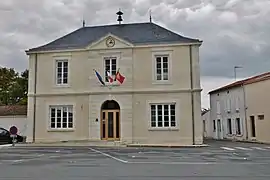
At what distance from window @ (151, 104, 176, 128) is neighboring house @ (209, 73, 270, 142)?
8.28 m

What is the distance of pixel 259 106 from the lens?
1249 inches

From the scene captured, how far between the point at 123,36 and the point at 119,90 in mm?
4276

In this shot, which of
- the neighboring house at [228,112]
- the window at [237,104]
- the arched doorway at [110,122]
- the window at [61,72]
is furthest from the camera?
the window at [237,104]

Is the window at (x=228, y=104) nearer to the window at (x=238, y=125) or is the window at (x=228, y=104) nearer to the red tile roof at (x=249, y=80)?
the red tile roof at (x=249, y=80)

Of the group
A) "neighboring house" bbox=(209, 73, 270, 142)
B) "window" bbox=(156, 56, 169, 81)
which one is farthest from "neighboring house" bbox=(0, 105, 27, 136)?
"neighboring house" bbox=(209, 73, 270, 142)

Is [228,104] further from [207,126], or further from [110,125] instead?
[110,125]

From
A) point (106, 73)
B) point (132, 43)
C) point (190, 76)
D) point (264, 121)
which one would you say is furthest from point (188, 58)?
point (264, 121)

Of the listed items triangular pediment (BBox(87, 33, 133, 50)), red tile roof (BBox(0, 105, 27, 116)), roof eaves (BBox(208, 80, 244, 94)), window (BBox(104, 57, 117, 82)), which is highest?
triangular pediment (BBox(87, 33, 133, 50))

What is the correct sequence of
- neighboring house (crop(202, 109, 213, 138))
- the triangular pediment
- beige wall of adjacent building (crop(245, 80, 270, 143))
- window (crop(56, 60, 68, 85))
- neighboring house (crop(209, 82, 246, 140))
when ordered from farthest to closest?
neighboring house (crop(202, 109, 213, 138)) → neighboring house (crop(209, 82, 246, 140)) → beige wall of adjacent building (crop(245, 80, 270, 143)) → window (crop(56, 60, 68, 85)) → the triangular pediment

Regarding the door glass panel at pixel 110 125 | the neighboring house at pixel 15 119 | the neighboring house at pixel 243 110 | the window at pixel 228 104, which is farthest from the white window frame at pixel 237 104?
the neighboring house at pixel 15 119

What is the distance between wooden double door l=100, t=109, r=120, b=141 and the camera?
2805 cm

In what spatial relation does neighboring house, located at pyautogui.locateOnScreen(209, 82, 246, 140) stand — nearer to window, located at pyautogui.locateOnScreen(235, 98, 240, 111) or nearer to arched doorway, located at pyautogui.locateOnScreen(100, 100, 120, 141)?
window, located at pyautogui.locateOnScreen(235, 98, 240, 111)

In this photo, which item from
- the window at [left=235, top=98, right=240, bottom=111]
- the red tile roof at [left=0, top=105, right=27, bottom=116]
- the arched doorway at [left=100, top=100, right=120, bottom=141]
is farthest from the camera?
the window at [left=235, top=98, right=240, bottom=111]

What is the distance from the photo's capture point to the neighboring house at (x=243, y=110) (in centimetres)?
3130
